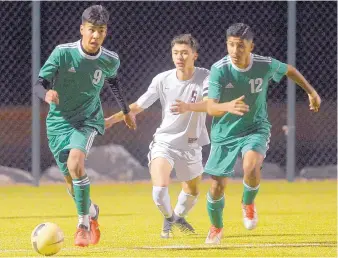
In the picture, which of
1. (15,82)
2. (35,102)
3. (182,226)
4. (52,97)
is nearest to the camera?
(52,97)

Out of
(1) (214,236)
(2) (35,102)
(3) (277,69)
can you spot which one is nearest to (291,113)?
(2) (35,102)

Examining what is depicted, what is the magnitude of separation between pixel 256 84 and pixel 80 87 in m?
1.39

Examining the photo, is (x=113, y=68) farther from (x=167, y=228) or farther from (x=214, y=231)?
(x=214, y=231)

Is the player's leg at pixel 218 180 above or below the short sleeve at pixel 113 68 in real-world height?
below

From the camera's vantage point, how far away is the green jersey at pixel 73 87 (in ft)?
30.0

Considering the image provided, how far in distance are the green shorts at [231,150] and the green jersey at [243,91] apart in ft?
0.17

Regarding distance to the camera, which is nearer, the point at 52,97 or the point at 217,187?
the point at 52,97

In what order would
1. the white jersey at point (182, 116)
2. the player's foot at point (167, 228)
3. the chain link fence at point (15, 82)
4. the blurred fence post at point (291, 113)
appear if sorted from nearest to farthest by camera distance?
the player's foot at point (167, 228) → the white jersey at point (182, 116) → the chain link fence at point (15, 82) → the blurred fence post at point (291, 113)

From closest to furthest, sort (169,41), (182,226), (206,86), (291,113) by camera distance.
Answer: (206,86) < (182,226) < (291,113) < (169,41)

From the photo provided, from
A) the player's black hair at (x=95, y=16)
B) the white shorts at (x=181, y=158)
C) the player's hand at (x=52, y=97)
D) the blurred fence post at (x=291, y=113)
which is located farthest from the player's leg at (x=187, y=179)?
the blurred fence post at (x=291, y=113)

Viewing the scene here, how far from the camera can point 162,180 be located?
9.36m

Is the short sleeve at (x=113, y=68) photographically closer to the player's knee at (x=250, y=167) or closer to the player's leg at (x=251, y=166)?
the player's leg at (x=251, y=166)

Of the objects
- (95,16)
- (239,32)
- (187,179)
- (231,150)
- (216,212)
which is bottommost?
(216,212)

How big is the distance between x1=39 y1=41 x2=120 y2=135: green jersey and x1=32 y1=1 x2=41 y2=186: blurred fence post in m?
5.50
